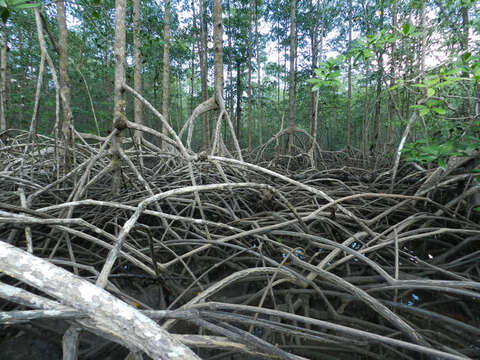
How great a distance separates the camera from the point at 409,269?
100 cm

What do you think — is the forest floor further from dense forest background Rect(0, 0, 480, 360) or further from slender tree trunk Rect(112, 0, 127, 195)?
slender tree trunk Rect(112, 0, 127, 195)

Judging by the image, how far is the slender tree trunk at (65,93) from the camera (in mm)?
1505

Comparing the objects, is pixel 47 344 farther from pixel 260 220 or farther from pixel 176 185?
pixel 176 185

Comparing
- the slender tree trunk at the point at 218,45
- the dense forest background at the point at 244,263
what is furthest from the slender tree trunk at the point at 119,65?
the slender tree trunk at the point at 218,45

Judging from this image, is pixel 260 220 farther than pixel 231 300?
Yes

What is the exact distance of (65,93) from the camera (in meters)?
1.70

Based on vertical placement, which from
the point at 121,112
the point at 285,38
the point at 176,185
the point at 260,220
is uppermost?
the point at 285,38

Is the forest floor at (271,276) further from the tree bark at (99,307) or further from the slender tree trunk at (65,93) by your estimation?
the slender tree trunk at (65,93)

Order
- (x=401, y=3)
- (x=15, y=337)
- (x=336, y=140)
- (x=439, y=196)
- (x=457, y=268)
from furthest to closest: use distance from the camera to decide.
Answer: (x=336, y=140) < (x=401, y=3) < (x=439, y=196) < (x=457, y=268) < (x=15, y=337)

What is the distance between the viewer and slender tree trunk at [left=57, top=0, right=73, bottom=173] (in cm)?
150

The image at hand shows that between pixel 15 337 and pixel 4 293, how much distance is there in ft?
1.71

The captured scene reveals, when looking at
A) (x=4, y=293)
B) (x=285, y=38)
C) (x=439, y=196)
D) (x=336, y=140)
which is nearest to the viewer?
(x=4, y=293)

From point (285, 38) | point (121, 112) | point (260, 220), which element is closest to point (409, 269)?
point (260, 220)

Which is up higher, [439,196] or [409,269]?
[439,196]
